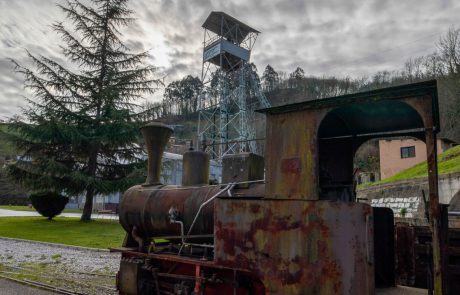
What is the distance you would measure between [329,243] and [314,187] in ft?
2.00

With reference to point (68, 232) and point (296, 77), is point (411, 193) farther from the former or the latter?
point (296, 77)

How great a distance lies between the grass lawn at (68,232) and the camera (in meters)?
15.0

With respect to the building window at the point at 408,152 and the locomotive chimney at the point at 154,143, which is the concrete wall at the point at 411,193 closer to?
the building window at the point at 408,152

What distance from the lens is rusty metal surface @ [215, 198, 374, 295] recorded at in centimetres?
355

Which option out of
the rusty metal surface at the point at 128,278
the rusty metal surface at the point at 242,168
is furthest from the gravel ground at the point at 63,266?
the rusty metal surface at the point at 242,168

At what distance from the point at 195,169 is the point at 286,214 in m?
Answer: 2.69

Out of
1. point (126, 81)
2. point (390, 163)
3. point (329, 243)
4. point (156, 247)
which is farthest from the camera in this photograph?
point (390, 163)

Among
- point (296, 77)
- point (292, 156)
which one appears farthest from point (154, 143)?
point (296, 77)

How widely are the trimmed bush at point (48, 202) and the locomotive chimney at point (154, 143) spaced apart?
19.5 m

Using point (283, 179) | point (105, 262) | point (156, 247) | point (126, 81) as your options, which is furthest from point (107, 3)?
point (283, 179)

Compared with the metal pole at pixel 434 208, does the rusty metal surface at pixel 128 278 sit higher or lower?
lower

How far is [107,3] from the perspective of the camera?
84.7 feet

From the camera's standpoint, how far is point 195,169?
6.22m

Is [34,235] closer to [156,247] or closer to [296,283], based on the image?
[156,247]
